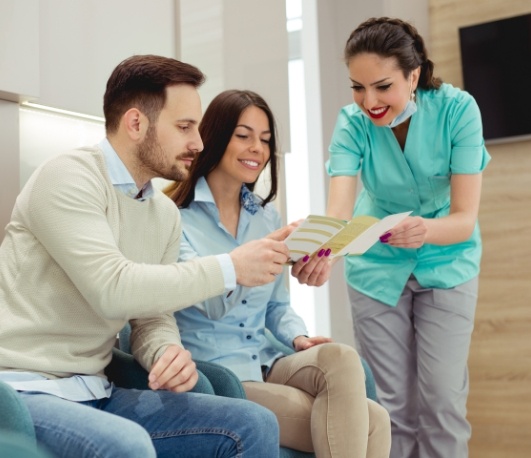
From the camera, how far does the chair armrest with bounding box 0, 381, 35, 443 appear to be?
119cm

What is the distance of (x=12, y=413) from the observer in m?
1.20

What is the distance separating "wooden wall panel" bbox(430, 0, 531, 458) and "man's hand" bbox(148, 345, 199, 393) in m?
2.40

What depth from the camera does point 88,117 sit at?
224 cm

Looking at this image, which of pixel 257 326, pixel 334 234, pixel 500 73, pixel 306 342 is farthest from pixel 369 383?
pixel 500 73

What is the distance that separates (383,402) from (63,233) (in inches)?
59.1

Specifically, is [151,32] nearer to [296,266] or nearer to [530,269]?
[296,266]

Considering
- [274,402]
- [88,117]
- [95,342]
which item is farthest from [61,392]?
[88,117]

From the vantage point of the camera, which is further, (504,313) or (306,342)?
(504,313)

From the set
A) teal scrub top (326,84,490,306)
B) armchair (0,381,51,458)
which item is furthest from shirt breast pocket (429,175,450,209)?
armchair (0,381,51,458)

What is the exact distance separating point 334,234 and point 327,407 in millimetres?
429

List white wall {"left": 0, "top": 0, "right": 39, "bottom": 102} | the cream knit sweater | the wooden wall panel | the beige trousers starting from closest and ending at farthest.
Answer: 1. the cream knit sweater
2. the beige trousers
3. white wall {"left": 0, "top": 0, "right": 39, "bottom": 102}
4. the wooden wall panel

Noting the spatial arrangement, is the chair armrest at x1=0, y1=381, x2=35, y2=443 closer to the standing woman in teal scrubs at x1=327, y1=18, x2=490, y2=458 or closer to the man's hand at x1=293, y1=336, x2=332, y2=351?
the man's hand at x1=293, y1=336, x2=332, y2=351

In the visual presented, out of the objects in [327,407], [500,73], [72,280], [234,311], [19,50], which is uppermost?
[500,73]

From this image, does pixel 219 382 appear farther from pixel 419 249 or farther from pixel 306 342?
pixel 419 249
